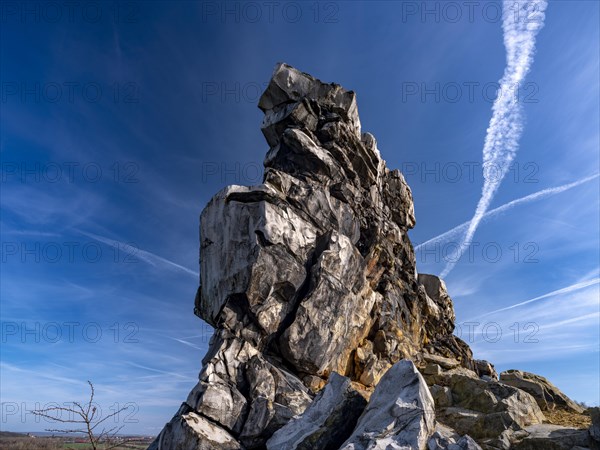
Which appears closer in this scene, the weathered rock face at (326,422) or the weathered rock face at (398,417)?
the weathered rock face at (398,417)

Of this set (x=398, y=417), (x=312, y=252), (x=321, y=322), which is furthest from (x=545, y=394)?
(x=398, y=417)

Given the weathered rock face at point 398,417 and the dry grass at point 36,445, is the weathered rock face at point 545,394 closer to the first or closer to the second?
the weathered rock face at point 398,417

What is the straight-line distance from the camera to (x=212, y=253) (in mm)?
31812

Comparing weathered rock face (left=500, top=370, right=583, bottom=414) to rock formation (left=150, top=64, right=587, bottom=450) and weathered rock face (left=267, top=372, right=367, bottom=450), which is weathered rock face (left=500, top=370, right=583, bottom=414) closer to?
rock formation (left=150, top=64, right=587, bottom=450)

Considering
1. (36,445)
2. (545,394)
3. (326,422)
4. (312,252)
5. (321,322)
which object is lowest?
(36,445)

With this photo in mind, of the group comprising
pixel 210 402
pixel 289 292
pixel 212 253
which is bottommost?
pixel 210 402

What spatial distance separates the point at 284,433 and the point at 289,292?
12.0 metres

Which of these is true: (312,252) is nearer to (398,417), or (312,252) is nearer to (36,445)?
(398,417)

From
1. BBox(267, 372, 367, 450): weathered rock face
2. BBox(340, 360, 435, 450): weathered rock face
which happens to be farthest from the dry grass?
BBox(340, 360, 435, 450): weathered rock face

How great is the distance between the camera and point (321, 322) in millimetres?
30297

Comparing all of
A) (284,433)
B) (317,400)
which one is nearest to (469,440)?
(317,400)

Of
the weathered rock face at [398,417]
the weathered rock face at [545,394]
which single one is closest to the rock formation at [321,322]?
the weathered rock face at [398,417]

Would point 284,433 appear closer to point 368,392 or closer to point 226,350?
point 226,350

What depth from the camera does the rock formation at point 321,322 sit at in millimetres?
19062
